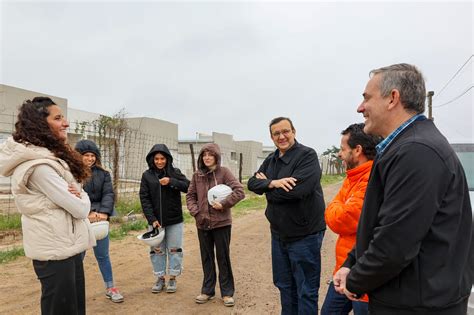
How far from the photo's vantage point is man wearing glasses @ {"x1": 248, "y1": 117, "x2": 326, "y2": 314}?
3.12 m

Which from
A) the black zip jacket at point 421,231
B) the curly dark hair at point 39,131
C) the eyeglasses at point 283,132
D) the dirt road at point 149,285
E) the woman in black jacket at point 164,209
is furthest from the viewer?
the woman in black jacket at point 164,209

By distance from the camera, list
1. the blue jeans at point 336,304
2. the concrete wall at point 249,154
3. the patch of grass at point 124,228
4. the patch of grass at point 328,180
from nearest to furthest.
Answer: the blue jeans at point 336,304
the patch of grass at point 124,228
the patch of grass at point 328,180
the concrete wall at point 249,154

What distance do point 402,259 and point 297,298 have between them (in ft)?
6.74

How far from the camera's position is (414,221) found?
4.71 ft

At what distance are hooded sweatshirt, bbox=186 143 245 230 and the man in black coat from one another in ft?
8.55

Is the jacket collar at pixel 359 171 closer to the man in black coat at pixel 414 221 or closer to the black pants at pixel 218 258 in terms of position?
the man in black coat at pixel 414 221

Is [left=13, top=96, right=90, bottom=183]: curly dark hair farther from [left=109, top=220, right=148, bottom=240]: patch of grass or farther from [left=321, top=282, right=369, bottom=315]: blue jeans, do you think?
[left=109, top=220, right=148, bottom=240]: patch of grass

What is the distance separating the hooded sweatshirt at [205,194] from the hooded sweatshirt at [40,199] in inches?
74.3

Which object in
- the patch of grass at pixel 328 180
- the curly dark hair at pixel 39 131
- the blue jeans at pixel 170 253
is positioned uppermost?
the curly dark hair at pixel 39 131

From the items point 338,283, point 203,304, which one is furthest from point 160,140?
point 338,283

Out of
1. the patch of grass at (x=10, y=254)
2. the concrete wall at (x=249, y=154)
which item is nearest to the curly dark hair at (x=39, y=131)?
the patch of grass at (x=10, y=254)

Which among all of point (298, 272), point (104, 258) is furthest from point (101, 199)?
point (298, 272)

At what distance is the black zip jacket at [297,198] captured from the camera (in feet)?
10.3

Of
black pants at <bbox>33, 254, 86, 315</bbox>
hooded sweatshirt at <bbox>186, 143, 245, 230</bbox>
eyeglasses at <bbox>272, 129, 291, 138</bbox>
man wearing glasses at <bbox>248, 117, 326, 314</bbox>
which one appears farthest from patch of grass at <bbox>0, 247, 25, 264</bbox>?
eyeglasses at <bbox>272, 129, 291, 138</bbox>
